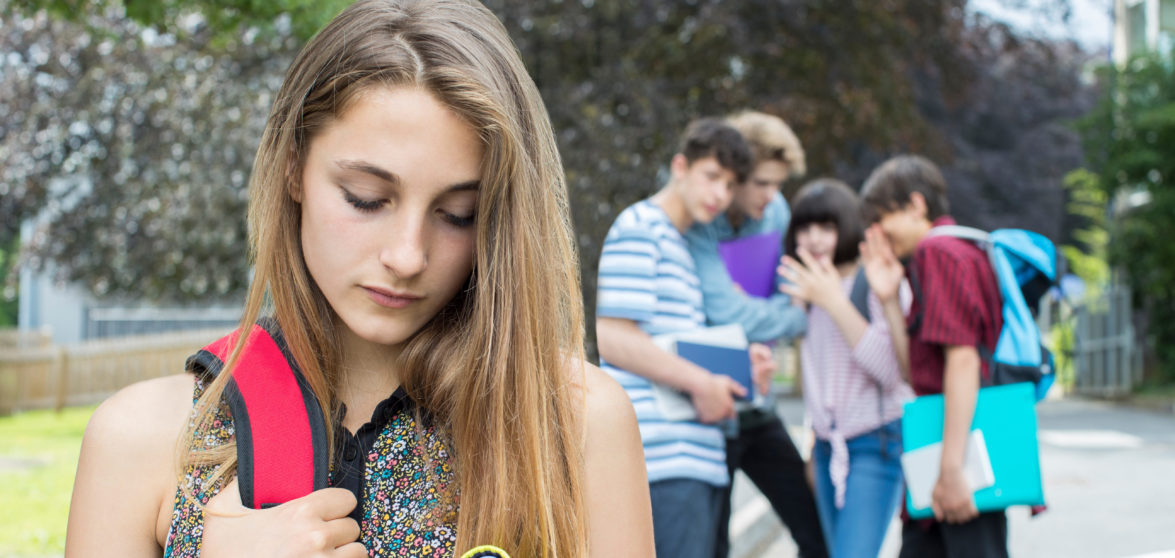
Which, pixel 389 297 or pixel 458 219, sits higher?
pixel 458 219

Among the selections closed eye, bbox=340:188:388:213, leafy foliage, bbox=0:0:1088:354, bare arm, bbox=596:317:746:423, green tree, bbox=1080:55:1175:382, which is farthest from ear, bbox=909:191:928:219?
green tree, bbox=1080:55:1175:382

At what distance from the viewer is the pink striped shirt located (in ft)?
13.0

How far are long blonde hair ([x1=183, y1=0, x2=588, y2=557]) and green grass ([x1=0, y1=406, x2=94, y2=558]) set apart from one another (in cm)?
235

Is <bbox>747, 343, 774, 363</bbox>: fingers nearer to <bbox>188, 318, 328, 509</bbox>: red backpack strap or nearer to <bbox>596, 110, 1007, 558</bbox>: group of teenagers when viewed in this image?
<bbox>596, 110, 1007, 558</bbox>: group of teenagers

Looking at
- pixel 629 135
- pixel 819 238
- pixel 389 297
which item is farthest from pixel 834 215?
pixel 629 135

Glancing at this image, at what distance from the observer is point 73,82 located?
15492mm

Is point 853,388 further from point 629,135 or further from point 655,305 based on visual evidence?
point 629,135

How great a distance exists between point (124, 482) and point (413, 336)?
1.42 feet

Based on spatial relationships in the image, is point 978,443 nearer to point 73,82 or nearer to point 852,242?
point 852,242

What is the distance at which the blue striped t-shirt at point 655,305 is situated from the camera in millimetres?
3467

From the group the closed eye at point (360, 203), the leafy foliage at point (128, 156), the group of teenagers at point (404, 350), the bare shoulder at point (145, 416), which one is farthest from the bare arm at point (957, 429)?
the leafy foliage at point (128, 156)

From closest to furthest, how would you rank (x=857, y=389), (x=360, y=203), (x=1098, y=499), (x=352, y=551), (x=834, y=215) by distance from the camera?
(x=352, y=551)
(x=360, y=203)
(x=857, y=389)
(x=834, y=215)
(x=1098, y=499)

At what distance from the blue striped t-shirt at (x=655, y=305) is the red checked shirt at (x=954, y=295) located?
2.55 ft

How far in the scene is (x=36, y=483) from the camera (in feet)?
28.5
